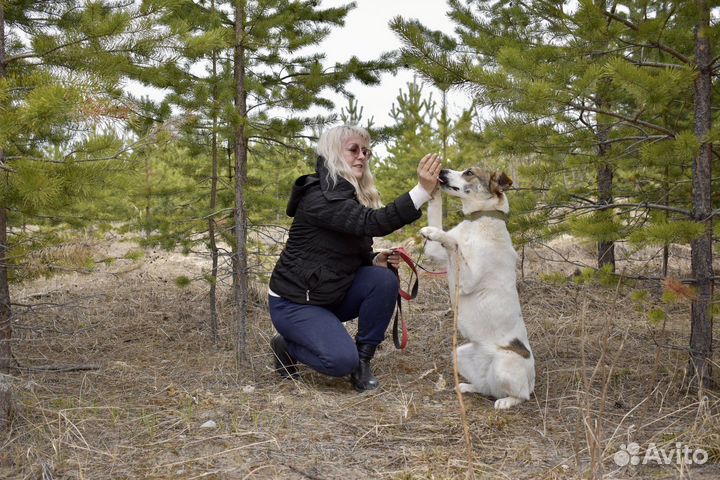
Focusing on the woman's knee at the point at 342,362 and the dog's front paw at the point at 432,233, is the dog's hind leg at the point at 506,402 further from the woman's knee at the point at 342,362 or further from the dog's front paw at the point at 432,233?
the dog's front paw at the point at 432,233

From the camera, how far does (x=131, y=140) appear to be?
11.4 feet

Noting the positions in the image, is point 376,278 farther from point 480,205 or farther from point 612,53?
point 612,53

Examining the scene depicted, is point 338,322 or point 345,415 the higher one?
point 338,322

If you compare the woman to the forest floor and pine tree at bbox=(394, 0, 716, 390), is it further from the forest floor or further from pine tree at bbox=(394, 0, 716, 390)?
pine tree at bbox=(394, 0, 716, 390)

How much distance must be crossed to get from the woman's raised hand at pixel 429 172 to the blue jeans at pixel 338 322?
918 millimetres

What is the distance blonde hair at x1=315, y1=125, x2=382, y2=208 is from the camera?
421 centimetres

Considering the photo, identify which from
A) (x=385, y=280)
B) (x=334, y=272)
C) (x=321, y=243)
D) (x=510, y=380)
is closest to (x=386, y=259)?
(x=385, y=280)

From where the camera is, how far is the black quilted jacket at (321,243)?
4.04 meters

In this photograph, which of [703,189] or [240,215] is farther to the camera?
[240,215]

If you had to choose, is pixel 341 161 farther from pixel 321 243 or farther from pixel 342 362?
pixel 342 362

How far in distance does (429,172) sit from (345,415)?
1.64 metres

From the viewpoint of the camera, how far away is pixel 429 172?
3.84 m

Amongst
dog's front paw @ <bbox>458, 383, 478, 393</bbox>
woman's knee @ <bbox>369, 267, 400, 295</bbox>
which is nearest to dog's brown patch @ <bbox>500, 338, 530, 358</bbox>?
dog's front paw @ <bbox>458, 383, 478, 393</bbox>

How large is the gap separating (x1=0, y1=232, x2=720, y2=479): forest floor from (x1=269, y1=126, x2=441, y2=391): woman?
0.93 feet
